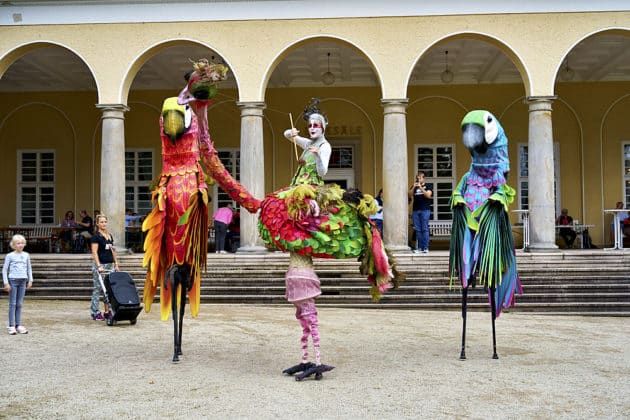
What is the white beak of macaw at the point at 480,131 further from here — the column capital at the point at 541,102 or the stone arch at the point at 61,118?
the stone arch at the point at 61,118

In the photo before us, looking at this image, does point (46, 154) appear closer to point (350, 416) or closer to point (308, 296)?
point (308, 296)

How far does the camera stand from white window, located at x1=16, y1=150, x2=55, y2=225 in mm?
20391

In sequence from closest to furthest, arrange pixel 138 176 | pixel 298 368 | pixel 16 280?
pixel 298 368 < pixel 16 280 < pixel 138 176

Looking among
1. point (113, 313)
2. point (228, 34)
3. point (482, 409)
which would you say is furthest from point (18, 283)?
point (228, 34)

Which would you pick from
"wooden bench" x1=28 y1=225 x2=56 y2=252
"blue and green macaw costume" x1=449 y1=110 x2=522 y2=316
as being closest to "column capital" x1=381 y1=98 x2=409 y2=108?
"blue and green macaw costume" x1=449 y1=110 x2=522 y2=316

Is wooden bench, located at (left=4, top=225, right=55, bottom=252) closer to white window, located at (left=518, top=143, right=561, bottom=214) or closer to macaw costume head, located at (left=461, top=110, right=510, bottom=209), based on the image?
white window, located at (left=518, top=143, right=561, bottom=214)

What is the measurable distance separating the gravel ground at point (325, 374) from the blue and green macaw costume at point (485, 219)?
31.7 inches

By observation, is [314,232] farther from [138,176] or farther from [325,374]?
[138,176]

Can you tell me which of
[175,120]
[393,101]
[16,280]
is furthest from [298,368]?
[393,101]

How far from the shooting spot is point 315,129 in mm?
6648

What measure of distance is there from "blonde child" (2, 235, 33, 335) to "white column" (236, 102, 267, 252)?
19.3ft

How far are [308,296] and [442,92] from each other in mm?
14835

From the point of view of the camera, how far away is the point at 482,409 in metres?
5.11

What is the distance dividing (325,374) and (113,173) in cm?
928
